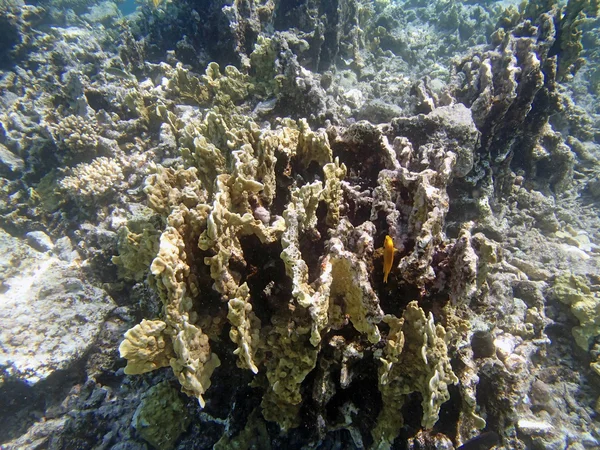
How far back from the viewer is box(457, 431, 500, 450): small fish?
112 inches

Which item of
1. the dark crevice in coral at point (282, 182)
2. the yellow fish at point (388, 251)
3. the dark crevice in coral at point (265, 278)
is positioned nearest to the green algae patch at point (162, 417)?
the dark crevice in coral at point (265, 278)

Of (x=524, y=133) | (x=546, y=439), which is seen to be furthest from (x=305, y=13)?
(x=546, y=439)

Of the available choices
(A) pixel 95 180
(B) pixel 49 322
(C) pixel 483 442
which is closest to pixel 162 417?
(B) pixel 49 322

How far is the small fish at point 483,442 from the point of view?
112 inches

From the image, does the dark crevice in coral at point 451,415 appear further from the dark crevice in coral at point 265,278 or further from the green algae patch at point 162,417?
the green algae patch at point 162,417

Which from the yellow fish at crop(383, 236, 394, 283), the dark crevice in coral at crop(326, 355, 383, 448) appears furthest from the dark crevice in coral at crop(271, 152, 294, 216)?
the dark crevice in coral at crop(326, 355, 383, 448)

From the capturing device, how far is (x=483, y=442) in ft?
9.55

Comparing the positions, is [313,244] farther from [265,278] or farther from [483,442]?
[483,442]

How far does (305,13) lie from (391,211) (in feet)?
23.7

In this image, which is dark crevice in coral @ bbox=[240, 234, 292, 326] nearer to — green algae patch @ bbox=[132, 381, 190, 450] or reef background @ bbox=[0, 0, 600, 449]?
reef background @ bbox=[0, 0, 600, 449]

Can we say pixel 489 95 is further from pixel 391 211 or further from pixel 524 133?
pixel 391 211

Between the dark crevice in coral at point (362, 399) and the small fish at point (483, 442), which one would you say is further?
the small fish at point (483, 442)

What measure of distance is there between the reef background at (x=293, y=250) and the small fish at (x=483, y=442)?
66 millimetres

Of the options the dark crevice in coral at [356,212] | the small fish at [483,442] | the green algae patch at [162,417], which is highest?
the dark crevice in coral at [356,212]
